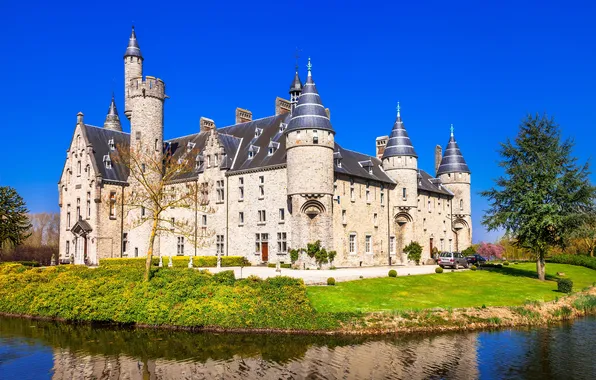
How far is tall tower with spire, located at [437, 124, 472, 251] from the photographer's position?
225 feet

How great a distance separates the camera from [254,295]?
2780 centimetres

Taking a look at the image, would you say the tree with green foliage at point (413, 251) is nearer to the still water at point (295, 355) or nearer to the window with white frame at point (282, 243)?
the window with white frame at point (282, 243)

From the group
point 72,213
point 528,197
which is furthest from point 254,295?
point 72,213

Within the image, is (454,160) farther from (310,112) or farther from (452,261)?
(310,112)

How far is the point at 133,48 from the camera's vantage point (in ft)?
196

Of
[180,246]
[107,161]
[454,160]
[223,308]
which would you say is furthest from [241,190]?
[454,160]

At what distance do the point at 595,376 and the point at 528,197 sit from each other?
2452 centimetres

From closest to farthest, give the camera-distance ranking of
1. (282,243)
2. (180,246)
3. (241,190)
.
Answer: (282,243), (241,190), (180,246)

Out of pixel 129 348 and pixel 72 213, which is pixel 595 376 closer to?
pixel 129 348

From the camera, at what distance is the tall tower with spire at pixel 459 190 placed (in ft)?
225

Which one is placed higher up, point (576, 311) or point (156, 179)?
point (156, 179)

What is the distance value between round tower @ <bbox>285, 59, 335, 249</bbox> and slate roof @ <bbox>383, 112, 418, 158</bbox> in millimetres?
13992

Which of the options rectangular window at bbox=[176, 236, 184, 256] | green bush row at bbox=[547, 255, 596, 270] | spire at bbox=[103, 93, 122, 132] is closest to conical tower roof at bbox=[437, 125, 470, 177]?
green bush row at bbox=[547, 255, 596, 270]

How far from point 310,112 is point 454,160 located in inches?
1208
